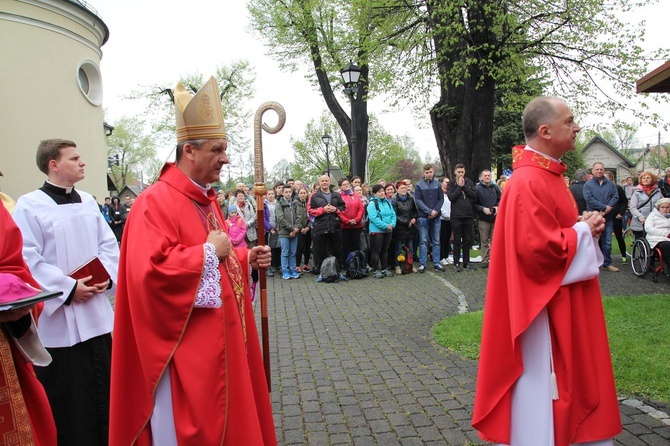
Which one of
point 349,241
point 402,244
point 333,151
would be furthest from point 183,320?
point 333,151

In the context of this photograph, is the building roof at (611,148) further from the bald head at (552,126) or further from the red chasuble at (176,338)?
the red chasuble at (176,338)

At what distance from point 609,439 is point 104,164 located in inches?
965

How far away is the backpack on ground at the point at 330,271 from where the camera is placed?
434 inches

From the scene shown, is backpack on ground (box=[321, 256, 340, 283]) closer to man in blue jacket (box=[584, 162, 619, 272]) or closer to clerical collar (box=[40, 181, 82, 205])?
man in blue jacket (box=[584, 162, 619, 272])

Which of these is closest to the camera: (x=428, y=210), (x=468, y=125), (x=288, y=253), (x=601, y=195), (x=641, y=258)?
(x=641, y=258)

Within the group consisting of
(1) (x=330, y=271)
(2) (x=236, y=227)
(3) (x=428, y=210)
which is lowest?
(1) (x=330, y=271)

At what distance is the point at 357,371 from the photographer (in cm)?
559

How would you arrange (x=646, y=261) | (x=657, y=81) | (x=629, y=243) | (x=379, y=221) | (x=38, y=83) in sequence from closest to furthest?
(x=657, y=81) → (x=646, y=261) → (x=379, y=221) → (x=629, y=243) → (x=38, y=83)

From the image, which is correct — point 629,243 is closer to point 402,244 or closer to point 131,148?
point 402,244

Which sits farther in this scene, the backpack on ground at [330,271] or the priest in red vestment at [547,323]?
the backpack on ground at [330,271]

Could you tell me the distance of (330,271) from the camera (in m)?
11.0

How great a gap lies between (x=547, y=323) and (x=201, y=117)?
7.17 ft

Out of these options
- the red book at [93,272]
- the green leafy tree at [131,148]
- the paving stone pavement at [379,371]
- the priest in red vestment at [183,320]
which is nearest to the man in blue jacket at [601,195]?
the paving stone pavement at [379,371]

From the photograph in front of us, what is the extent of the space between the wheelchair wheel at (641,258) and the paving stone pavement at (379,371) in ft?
0.67
